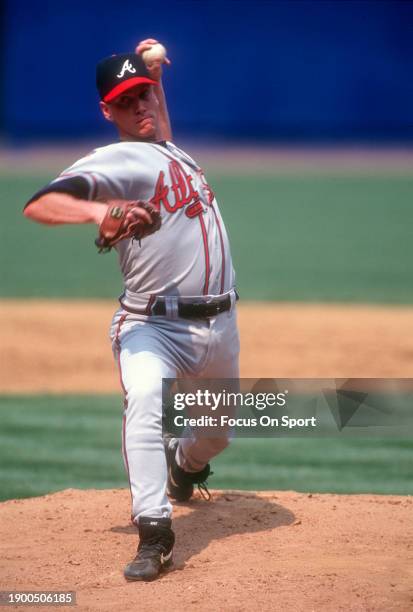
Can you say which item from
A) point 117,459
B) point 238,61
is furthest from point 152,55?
point 238,61

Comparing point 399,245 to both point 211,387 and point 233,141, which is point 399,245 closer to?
point 211,387

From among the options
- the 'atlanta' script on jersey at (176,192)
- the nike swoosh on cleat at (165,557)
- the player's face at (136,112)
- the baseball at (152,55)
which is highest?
the baseball at (152,55)

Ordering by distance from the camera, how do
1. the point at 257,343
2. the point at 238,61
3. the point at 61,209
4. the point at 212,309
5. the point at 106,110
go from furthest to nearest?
the point at 238,61 → the point at 257,343 → the point at 106,110 → the point at 212,309 → the point at 61,209

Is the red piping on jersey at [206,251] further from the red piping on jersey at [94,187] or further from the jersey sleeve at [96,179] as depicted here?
the red piping on jersey at [94,187]

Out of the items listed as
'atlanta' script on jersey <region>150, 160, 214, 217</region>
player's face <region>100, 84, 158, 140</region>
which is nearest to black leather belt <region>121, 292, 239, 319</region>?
'atlanta' script on jersey <region>150, 160, 214, 217</region>

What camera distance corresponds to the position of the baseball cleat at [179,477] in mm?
4500

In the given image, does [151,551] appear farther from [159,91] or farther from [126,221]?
[159,91]

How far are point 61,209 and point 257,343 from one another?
17.4 ft

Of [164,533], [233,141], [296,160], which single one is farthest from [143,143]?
[233,141]

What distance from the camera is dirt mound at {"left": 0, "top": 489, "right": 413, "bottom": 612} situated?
3.34 m

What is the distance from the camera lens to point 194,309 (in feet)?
12.5

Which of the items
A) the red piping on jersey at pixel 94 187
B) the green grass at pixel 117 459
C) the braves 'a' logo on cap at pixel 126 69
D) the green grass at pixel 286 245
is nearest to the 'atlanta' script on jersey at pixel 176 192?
the red piping on jersey at pixel 94 187

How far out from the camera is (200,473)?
450cm

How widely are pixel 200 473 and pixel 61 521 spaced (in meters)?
0.61
